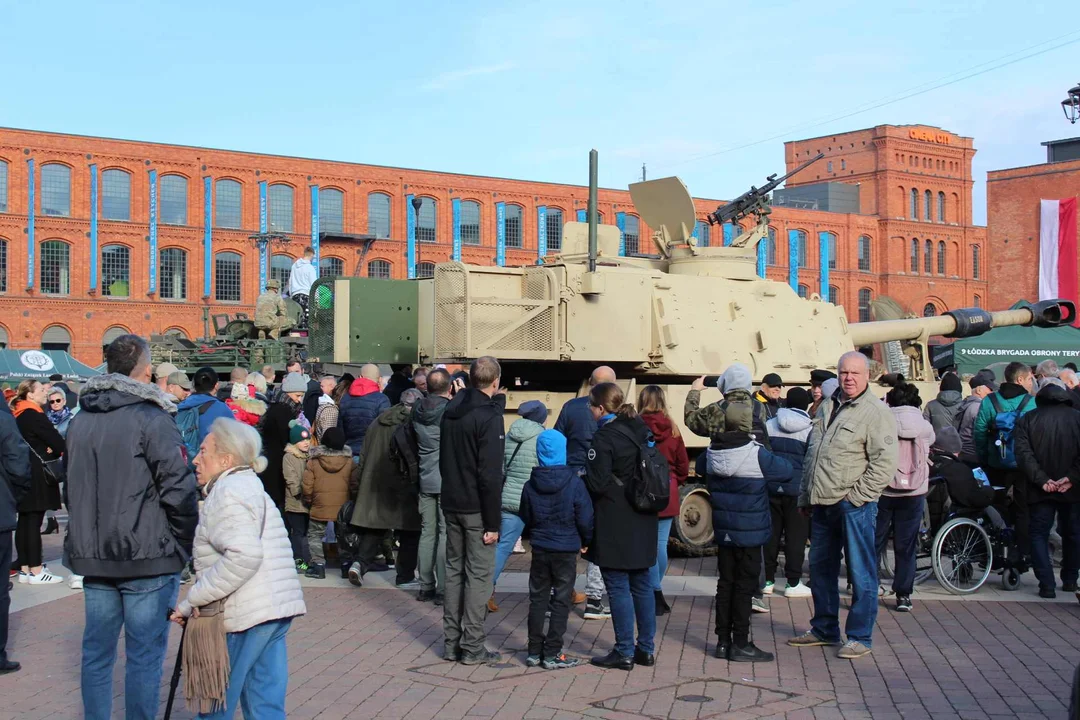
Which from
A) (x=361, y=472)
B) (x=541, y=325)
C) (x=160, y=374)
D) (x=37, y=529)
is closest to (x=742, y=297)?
(x=541, y=325)

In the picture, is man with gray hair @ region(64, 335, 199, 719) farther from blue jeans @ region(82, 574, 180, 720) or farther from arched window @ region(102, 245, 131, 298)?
arched window @ region(102, 245, 131, 298)

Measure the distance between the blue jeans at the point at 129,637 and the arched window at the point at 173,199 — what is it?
5065 centimetres

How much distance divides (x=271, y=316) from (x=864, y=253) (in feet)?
177

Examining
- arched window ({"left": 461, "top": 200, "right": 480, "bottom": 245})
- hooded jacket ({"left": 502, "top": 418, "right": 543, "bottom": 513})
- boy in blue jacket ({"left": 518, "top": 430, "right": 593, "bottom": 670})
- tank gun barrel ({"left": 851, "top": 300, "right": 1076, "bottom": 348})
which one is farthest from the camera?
arched window ({"left": 461, "top": 200, "right": 480, "bottom": 245})

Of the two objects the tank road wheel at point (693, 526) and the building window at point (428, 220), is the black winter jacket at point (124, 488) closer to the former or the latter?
the tank road wheel at point (693, 526)

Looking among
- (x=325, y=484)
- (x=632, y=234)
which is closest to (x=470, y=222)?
(x=632, y=234)

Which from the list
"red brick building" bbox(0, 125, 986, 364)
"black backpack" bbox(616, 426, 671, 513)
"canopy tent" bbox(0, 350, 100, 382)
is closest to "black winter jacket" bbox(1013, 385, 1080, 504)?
"black backpack" bbox(616, 426, 671, 513)

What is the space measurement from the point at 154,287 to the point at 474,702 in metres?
49.8

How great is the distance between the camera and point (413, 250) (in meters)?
57.5

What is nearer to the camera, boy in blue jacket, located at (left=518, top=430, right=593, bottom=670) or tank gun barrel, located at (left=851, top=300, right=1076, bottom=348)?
boy in blue jacket, located at (left=518, top=430, right=593, bottom=670)

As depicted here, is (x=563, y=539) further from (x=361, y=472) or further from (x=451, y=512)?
(x=361, y=472)

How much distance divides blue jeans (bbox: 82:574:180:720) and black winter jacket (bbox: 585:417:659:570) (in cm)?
287

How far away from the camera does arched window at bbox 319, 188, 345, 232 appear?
2243 inches

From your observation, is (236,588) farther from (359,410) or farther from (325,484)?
(359,410)
